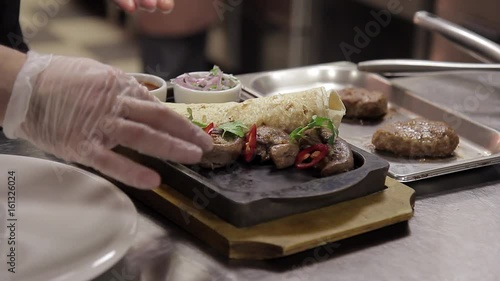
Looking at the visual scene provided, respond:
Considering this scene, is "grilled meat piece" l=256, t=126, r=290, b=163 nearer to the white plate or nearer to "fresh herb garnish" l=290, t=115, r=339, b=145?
"fresh herb garnish" l=290, t=115, r=339, b=145

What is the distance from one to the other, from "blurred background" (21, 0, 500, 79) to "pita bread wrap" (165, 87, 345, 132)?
1.35 metres

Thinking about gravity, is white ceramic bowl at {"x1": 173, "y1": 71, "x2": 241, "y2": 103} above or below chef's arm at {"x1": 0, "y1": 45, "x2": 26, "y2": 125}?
below

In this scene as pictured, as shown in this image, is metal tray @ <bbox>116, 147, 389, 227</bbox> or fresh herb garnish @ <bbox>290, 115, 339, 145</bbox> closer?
metal tray @ <bbox>116, 147, 389, 227</bbox>

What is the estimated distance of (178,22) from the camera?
2.84m

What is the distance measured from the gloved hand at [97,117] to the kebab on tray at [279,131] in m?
0.15

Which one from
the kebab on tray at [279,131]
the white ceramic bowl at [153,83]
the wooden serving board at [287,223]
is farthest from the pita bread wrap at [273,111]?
the wooden serving board at [287,223]

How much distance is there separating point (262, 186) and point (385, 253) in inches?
8.7

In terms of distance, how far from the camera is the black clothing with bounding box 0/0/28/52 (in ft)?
5.80

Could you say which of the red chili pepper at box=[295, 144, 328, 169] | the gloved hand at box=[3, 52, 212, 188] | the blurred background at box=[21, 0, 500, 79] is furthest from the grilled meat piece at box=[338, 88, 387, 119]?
the blurred background at box=[21, 0, 500, 79]

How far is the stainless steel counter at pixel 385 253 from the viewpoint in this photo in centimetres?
107

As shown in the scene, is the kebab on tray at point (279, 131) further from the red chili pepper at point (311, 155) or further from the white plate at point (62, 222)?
the white plate at point (62, 222)

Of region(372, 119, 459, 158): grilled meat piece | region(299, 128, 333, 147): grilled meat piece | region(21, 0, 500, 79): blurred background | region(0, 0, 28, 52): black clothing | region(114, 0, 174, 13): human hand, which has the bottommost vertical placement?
region(21, 0, 500, 79): blurred background

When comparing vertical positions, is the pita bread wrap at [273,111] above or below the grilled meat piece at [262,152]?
above

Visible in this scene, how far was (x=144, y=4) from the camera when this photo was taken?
175 centimetres
